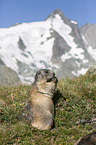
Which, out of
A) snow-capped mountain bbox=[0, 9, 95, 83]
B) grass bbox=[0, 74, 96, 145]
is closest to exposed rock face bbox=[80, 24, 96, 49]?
snow-capped mountain bbox=[0, 9, 95, 83]

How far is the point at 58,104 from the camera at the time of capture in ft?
18.0

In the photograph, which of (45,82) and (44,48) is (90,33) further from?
(45,82)

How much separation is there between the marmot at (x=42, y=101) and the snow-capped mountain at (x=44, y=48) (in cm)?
6872

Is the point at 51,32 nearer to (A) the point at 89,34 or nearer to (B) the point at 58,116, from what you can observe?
A: (A) the point at 89,34

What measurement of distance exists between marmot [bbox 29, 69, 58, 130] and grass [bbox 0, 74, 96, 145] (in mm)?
212

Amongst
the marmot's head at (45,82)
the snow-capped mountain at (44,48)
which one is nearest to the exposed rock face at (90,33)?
the snow-capped mountain at (44,48)

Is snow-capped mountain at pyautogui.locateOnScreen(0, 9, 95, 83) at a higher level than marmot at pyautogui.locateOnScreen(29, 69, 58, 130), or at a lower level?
higher

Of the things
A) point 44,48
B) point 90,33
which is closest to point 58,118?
point 44,48

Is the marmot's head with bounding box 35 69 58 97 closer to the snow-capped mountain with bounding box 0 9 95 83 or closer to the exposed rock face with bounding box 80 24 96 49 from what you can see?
the snow-capped mountain with bounding box 0 9 95 83

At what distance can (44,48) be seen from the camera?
97062mm

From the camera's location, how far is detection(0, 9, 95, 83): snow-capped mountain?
7781cm

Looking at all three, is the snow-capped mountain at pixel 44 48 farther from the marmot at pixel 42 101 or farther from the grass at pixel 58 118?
the marmot at pixel 42 101

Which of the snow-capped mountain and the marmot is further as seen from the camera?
the snow-capped mountain

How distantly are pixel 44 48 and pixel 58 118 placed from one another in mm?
93513
